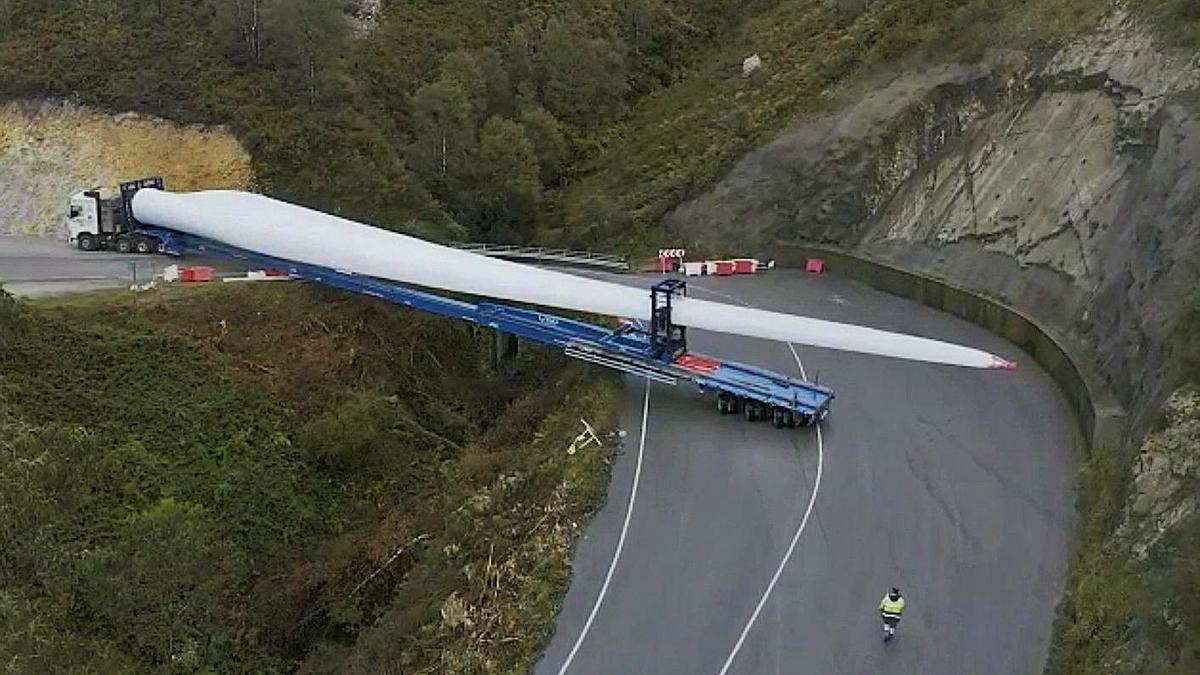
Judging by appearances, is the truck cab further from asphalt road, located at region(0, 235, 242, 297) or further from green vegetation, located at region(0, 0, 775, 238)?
green vegetation, located at region(0, 0, 775, 238)

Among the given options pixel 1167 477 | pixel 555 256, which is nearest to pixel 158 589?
pixel 1167 477

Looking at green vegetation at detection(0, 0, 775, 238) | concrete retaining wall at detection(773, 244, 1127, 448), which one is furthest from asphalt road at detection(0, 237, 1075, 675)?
green vegetation at detection(0, 0, 775, 238)

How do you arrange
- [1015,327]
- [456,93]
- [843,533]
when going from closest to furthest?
[843,533], [1015,327], [456,93]

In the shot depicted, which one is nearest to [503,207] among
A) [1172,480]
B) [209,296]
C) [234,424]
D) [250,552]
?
[209,296]

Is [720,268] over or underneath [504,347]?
over

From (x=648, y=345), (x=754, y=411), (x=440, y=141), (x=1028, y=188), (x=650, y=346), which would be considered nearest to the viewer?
(x=754, y=411)

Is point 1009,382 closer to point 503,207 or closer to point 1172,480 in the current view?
point 1172,480

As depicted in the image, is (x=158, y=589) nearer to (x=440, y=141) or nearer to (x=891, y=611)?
(x=891, y=611)
